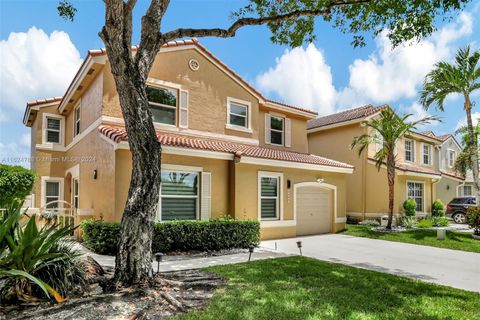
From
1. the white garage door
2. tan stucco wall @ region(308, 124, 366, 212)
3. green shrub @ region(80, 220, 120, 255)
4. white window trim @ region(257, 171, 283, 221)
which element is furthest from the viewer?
tan stucco wall @ region(308, 124, 366, 212)

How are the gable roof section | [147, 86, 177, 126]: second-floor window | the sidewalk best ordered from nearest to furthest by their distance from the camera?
the sidewalk → the gable roof section → [147, 86, 177, 126]: second-floor window

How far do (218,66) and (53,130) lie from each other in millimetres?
10195

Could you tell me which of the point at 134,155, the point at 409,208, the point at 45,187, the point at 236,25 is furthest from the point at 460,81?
the point at 45,187

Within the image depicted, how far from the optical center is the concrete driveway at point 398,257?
852 centimetres

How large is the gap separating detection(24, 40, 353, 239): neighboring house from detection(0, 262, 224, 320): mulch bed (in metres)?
5.32

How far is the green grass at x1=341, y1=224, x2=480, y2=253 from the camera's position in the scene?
13.2 metres

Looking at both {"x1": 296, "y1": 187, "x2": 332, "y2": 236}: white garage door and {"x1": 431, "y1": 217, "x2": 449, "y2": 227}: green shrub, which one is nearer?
{"x1": 296, "y1": 187, "x2": 332, "y2": 236}: white garage door

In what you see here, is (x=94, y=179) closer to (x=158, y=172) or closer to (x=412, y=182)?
(x=158, y=172)

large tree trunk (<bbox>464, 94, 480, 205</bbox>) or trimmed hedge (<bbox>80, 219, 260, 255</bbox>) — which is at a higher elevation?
large tree trunk (<bbox>464, 94, 480, 205</bbox>)

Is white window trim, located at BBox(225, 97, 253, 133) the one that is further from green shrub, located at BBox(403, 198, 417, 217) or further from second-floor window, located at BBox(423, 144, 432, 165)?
second-floor window, located at BBox(423, 144, 432, 165)

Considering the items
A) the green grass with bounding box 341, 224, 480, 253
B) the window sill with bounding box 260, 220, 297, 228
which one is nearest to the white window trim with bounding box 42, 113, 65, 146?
the window sill with bounding box 260, 220, 297, 228

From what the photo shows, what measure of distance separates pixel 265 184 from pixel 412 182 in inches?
545

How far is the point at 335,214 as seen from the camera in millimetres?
17141

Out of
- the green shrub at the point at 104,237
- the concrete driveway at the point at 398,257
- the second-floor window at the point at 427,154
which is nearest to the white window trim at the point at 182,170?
the green shrub at the point at 104,237
